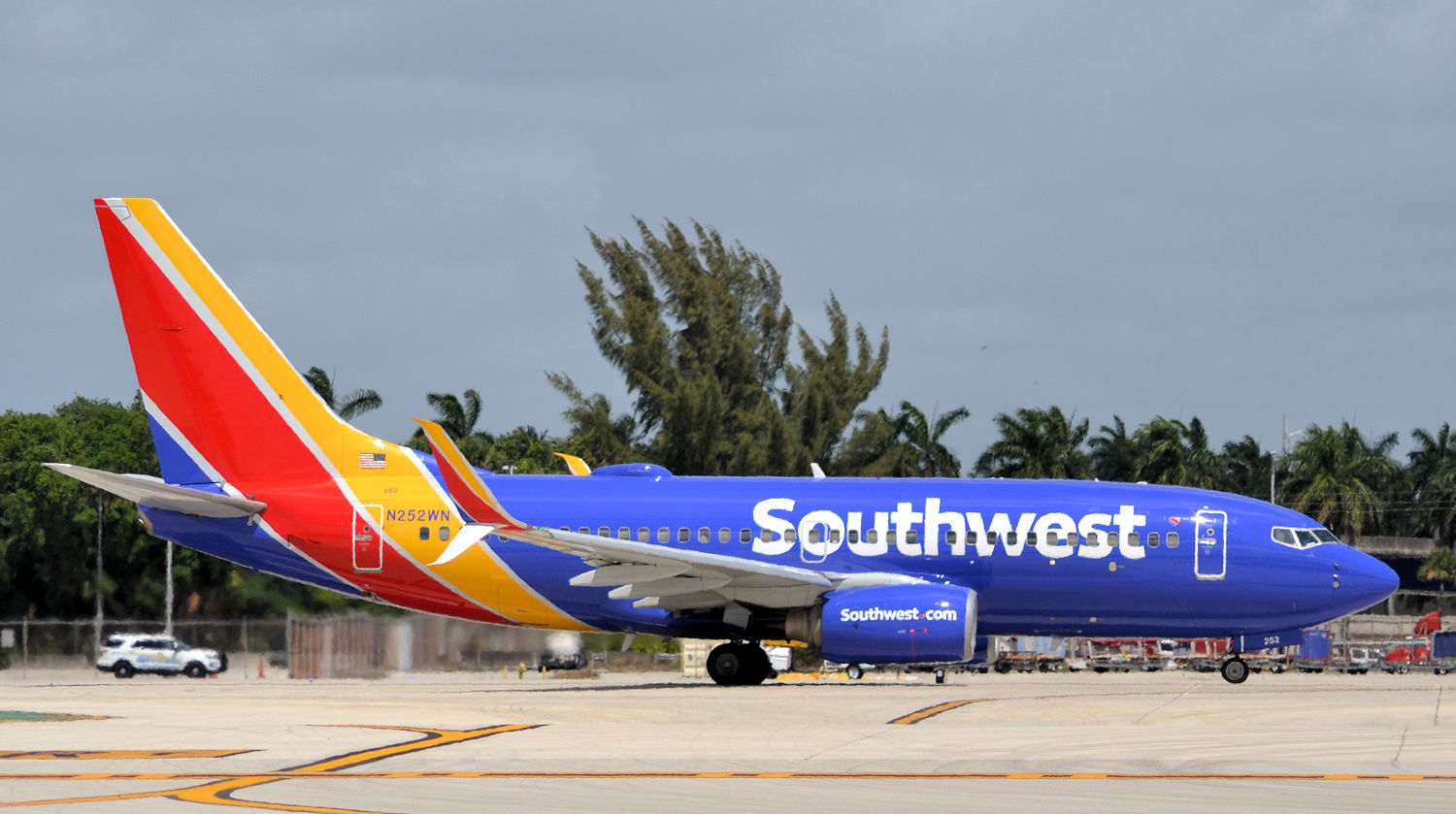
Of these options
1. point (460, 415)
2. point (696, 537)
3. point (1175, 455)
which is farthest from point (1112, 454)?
point (696, 537)

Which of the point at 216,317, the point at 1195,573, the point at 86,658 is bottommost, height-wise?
the point at 86,658

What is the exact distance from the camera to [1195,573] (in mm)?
29484

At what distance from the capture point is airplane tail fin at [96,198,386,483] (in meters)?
31.0

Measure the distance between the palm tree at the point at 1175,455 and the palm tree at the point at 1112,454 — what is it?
2.23 metres

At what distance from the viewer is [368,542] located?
100 feet

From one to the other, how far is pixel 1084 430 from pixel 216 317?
52.1 meters

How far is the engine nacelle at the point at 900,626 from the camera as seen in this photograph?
1103 inches

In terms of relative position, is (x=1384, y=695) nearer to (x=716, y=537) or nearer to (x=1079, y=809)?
(x=716, y=537)

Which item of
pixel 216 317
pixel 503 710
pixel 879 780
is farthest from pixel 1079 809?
pixel 216 317

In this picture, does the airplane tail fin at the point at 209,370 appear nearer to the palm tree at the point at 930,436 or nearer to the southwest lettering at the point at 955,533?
the southwest lettering at the point at 955,533

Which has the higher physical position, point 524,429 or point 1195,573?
point 524,429

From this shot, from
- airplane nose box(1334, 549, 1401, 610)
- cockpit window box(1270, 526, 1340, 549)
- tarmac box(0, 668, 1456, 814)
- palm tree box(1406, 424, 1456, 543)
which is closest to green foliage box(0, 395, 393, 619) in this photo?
tarmac box(0, 668, 1456, 814)

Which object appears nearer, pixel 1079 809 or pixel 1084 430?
pixel 1079 809

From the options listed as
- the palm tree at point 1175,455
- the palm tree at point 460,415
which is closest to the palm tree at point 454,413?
the palm tree at point 460,415
